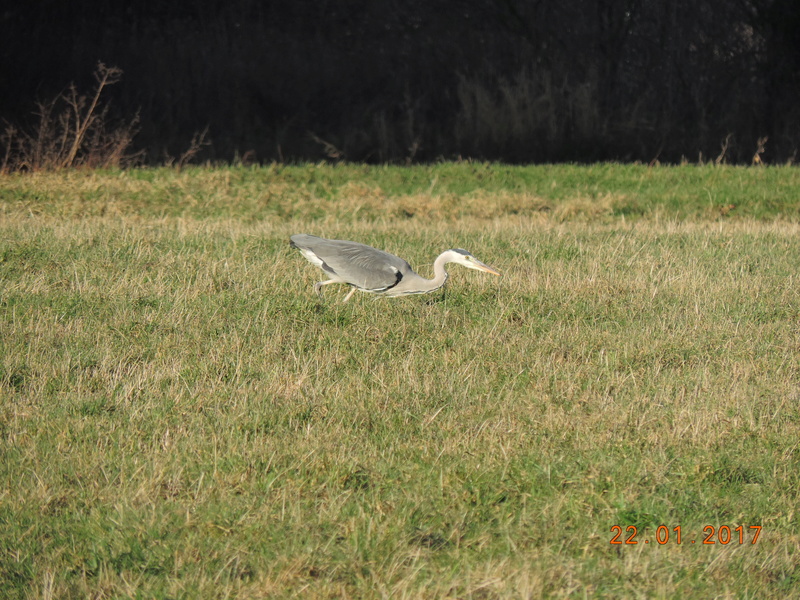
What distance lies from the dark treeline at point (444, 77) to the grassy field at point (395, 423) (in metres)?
8.03

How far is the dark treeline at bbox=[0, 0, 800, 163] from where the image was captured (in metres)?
16.5

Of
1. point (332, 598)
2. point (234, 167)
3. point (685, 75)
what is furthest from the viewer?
point (685, 75)

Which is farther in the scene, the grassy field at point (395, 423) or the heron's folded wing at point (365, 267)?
the heron's folded wing at point (365, 267)

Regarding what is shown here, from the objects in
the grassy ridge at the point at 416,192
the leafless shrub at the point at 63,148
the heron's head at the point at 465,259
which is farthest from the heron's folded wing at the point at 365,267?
the leafless shrub at the point at 63,148

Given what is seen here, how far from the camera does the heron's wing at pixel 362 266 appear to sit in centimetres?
608

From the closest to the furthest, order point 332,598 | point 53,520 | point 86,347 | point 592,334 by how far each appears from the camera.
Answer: point 332,598 → point 53,520 → point 86,347 → point 592,334

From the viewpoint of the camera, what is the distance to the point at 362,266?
610 cm

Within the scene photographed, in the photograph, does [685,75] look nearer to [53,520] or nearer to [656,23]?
[656,23]

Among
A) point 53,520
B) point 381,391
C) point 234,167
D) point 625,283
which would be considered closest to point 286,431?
point 381,391

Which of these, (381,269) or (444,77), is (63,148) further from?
(444,77)

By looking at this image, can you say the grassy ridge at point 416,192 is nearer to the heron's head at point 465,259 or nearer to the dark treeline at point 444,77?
the dark treeline at point 444,77

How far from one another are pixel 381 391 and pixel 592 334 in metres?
1.81

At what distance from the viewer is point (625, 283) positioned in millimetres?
7281
